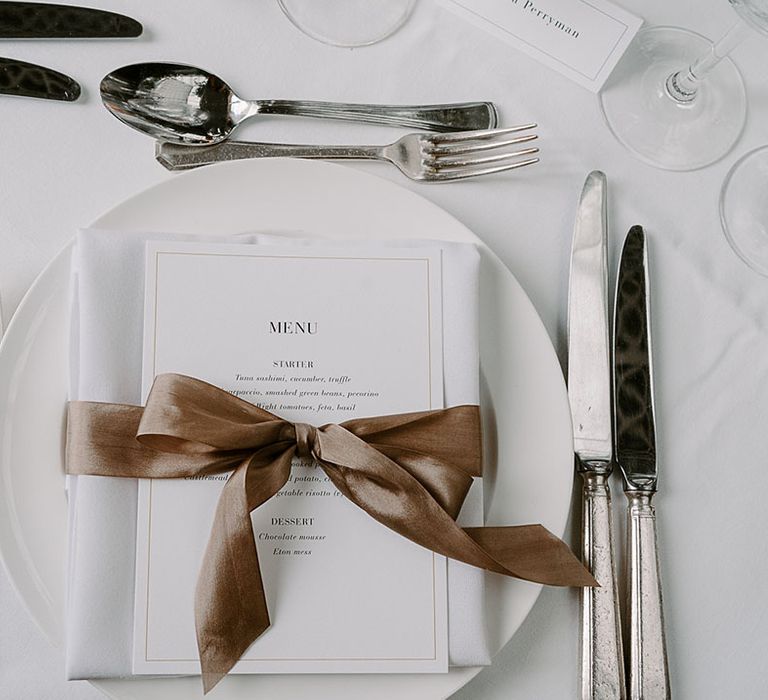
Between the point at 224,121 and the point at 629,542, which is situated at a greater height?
the point at 224,121

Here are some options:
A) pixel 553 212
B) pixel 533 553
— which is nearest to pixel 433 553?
pixel 533 553

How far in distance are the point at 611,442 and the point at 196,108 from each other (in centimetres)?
38

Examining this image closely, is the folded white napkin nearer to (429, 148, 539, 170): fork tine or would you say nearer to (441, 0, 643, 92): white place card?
(429, 148, 539, 170): fork tine

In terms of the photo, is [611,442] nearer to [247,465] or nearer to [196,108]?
[247,465]

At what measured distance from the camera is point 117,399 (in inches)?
21.9

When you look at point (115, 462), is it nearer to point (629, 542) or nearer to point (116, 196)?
point (116, 196)

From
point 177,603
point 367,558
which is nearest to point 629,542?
point 367,558

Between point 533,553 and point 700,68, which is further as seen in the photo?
point 700,68

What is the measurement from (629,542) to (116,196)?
44 cm

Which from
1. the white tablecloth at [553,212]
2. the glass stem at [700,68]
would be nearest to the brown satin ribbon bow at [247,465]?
the white tablecloth at [553,212]

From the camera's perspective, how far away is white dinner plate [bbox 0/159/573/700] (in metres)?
0.55

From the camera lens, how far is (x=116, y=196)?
2.13 feet

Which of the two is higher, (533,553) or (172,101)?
(172,101)

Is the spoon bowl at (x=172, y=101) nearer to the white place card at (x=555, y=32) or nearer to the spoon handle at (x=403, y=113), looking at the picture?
the spoon handle at (x=403, y=113)
